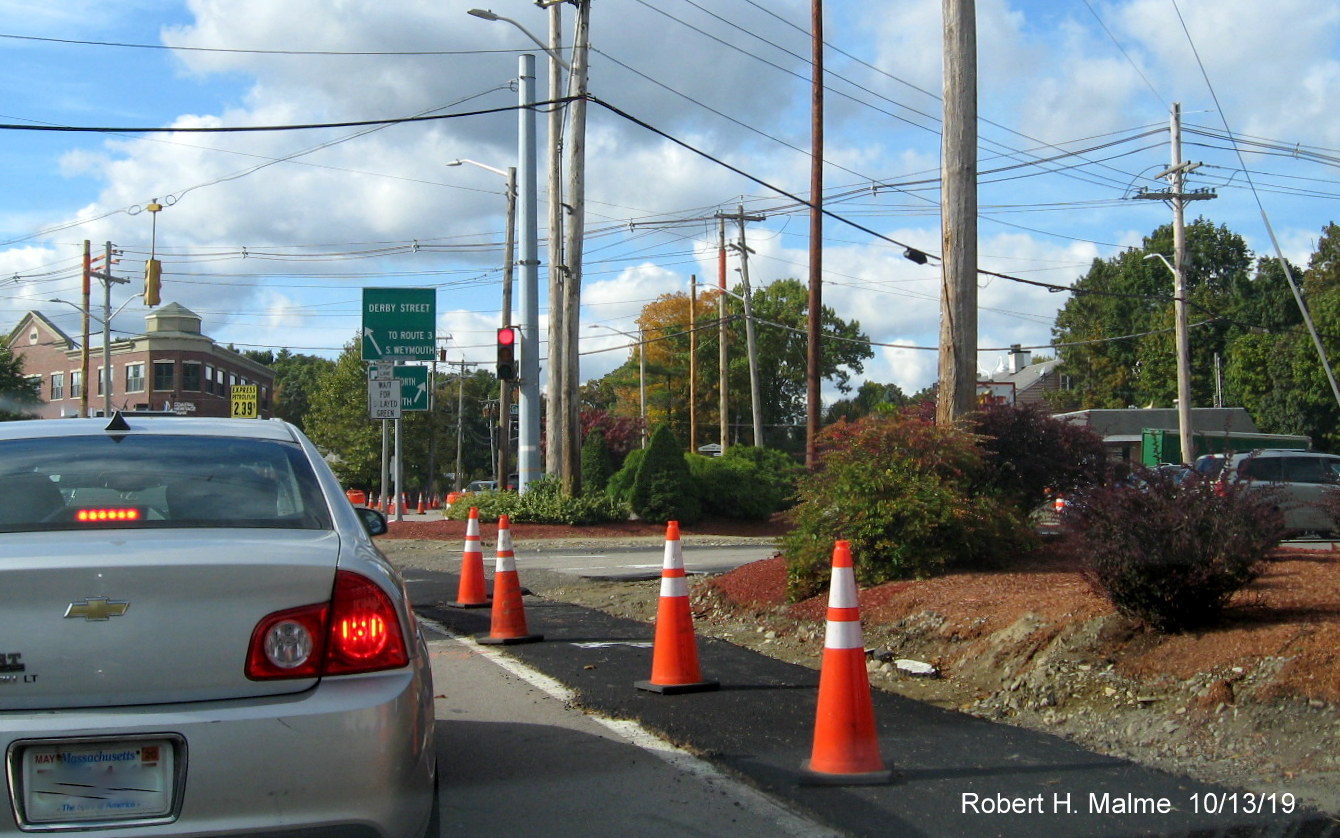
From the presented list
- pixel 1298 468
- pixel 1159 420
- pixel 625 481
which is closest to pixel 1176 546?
pixel 1298 468

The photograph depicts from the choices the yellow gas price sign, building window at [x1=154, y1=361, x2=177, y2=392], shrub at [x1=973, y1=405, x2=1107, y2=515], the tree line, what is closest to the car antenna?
shrub at [x1=973, y1=405, x2=1107, y2=515]

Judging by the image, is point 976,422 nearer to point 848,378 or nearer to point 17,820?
point 17,820

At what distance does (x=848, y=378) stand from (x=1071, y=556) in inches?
2854

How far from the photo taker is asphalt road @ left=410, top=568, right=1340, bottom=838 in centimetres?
452

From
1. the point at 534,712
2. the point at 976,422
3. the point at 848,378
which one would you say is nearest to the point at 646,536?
the point at 976,422

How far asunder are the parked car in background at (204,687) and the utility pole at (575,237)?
68.3 feet

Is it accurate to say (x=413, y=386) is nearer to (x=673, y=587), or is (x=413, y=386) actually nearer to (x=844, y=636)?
(x=673, y=587)

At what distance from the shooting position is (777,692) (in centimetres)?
712

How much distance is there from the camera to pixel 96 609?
→ 10.3ft

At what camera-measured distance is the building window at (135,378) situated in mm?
59781

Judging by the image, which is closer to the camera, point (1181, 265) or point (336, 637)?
point (336, 637)

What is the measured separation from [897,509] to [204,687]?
7.14 m

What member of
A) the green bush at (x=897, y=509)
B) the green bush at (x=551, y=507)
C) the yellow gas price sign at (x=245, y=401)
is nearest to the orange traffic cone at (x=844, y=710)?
the green bush at (x=897, y=509)

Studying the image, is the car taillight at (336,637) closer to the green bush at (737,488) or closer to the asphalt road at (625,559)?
the asphalt road at (625,559)
